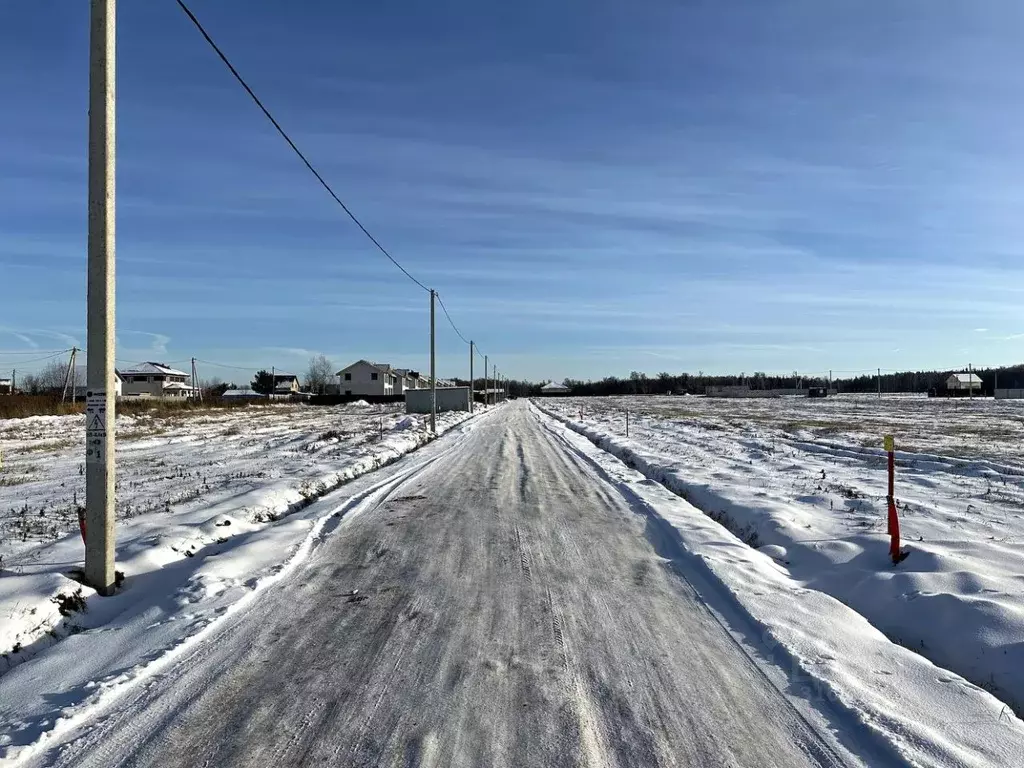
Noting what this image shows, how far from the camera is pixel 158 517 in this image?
10.0 m

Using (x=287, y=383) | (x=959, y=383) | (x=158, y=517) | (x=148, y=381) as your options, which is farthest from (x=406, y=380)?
(x=158, y=517)

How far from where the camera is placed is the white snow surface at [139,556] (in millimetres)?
4703

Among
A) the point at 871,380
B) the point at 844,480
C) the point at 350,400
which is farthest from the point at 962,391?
the point at 844,480

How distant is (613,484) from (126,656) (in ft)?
35.0

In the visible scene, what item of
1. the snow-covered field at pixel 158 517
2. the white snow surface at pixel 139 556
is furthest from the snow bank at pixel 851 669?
the snow-covered field at pixel 158 517

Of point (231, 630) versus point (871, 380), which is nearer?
point (231, 630)

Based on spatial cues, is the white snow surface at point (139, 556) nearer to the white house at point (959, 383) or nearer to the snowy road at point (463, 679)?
the snowy road at point (463, 679)

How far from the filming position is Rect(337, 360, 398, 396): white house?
11562 cm

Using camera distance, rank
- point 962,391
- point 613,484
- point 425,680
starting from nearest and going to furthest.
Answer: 1. point 425,680
2. point 613,484
3. point 962,391

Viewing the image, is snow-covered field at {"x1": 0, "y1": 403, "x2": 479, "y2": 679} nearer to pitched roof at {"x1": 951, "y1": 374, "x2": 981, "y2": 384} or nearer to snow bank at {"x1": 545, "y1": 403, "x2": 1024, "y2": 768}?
snow bank at {"x1": 545, "y1": 403, "x2": 1024, "y2": 768}

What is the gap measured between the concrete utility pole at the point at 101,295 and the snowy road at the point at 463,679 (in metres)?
1.69

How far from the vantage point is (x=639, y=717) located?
4098 mm

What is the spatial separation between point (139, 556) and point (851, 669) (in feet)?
23.2

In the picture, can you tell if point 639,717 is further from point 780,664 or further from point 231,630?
point 231,630
